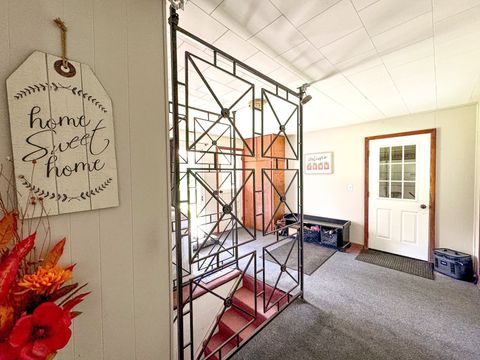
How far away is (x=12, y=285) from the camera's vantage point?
0.53 m

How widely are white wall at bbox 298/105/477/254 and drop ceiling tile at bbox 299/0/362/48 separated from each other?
2.68 metres

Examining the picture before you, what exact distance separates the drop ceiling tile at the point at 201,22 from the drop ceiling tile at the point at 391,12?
0.91 metres

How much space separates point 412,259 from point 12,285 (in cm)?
435

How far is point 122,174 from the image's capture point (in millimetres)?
864

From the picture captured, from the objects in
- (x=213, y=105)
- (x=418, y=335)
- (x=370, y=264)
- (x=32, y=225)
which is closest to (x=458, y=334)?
(x=418, y=335)

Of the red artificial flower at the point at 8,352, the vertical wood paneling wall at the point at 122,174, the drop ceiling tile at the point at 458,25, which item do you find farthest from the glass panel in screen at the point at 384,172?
the red artificial flower at the point at 8,352

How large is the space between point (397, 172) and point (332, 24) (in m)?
2.99

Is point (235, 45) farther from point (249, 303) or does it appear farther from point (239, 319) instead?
point (239, 319)

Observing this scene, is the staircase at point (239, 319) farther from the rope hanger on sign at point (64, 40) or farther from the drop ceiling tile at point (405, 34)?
the drop ceiling tile at point (405, 34)

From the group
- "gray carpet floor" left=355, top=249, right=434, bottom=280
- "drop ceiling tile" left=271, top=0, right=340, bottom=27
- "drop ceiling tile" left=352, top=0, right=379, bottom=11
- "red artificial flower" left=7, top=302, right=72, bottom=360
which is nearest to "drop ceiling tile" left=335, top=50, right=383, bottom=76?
"drop ceiling tile" left=352, top=0, right=379, bottom=11

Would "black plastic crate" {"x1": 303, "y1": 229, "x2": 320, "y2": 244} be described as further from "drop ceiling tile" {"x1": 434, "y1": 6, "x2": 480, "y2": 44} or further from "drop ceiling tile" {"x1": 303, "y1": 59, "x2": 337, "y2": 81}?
"drop ceiling tile" {"x1": 434, "y1": 6, "x2": 480, "y2": 44}

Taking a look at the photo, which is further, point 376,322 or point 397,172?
point 397,172

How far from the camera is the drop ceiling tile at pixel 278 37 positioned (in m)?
1.30

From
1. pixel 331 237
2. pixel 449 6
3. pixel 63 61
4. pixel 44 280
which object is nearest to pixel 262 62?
pixel 449 6
